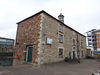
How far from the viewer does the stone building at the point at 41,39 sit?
32.9 ft

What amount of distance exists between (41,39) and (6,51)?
526 cm

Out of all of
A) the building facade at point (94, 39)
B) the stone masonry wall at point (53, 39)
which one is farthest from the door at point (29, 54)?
the building facade at point (94, 39)

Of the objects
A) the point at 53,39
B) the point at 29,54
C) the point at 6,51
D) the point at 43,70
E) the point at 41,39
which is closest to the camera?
the point at 43,70

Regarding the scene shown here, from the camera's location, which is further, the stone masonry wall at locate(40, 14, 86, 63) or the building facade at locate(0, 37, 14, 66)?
the building facade at locate(0, 37, 14, 66)

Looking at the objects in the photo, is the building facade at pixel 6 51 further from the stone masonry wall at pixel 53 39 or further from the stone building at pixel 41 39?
the stone masonry wall at pixel 53 39

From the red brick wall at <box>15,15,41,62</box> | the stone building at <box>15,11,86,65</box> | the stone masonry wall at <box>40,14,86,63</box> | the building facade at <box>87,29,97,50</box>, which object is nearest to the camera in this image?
the stone building at <box>15,11,86,65</box>

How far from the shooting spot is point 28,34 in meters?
11.7

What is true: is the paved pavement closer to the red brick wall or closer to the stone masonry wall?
the stone masonry wall

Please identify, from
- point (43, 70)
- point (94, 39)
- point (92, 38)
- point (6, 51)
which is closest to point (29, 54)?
point (6, 51)

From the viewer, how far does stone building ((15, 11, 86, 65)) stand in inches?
395

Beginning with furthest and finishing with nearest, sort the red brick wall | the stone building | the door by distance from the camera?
the door
the red brick wall
the stone building

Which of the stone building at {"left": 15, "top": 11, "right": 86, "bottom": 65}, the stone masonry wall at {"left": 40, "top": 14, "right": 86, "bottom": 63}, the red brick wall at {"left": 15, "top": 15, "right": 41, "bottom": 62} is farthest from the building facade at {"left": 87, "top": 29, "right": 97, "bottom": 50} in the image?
the red brick wall at {"left": 15, "top": 15, "right": 41, "bottom": 62}

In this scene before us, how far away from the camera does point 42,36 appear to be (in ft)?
33.1

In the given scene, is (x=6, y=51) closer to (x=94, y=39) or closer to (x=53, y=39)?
(x=53, y=39)
